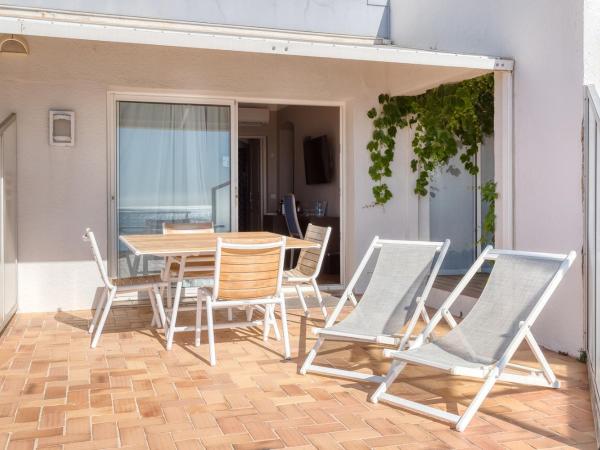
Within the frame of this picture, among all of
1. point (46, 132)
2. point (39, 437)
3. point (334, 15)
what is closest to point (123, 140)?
point (46, 132)

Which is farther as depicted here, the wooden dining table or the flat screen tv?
the flat screen tv

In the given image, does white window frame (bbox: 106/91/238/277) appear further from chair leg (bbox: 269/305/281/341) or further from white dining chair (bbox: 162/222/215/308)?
chair leg (bbox: 269/305/281/341)

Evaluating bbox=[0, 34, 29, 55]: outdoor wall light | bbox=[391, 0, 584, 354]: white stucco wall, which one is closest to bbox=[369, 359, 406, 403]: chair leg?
bbox=[391, 0, 584, 354]: white stucco wall

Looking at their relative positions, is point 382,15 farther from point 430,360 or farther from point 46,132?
point 430,360

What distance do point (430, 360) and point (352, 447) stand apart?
0.68 m

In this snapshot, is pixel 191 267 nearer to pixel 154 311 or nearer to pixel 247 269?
pixel 154 311

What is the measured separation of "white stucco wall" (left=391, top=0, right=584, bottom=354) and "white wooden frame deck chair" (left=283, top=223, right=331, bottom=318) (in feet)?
5.38

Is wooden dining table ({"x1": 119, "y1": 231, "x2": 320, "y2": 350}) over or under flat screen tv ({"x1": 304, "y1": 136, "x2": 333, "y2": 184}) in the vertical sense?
under

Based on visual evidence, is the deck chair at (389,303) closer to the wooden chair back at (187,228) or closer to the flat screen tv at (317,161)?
the wooden chair back at (187,228)

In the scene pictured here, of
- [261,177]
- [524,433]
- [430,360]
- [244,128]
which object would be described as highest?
[244,128]

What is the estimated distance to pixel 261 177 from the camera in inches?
490

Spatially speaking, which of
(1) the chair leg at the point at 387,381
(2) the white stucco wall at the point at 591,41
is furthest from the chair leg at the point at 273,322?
(2) the white stucco wall at the point at 591,41

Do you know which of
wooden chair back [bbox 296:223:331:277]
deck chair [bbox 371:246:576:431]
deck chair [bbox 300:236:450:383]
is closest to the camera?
deck chair [bbox 371:246:576:431]

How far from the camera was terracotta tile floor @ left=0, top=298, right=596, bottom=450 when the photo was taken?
3209mm
